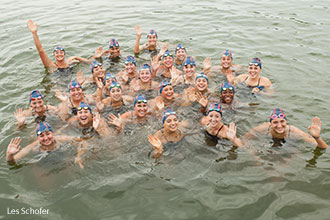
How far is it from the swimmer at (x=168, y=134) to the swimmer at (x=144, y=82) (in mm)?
3673

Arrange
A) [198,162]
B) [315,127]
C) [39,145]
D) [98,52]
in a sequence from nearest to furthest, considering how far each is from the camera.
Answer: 1. [315,127]
2. [198,162]
3. [39,145]
4. [98,52]

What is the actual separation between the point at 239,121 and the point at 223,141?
1389 millimetres

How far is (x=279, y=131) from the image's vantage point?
854 centimetres

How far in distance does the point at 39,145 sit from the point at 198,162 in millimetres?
5011

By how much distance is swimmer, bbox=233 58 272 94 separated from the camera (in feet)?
38.9

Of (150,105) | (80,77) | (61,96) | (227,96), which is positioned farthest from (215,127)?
(80,77)

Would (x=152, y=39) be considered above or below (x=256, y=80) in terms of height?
above

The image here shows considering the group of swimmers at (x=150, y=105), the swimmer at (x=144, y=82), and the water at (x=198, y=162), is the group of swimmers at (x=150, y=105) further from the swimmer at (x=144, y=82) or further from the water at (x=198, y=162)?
the water at (x=198, y=162)

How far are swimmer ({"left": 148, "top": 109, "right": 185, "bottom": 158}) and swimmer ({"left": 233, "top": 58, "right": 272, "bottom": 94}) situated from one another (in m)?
4.50

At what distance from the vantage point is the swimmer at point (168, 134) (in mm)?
8483

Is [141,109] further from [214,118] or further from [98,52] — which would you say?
[98,52]

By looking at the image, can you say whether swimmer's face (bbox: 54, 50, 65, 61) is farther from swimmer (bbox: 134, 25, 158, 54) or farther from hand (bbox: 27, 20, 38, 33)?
swimmer (bbox: 134, 25, 158, 54)

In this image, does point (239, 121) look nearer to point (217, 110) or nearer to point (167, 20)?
point (217, 110)

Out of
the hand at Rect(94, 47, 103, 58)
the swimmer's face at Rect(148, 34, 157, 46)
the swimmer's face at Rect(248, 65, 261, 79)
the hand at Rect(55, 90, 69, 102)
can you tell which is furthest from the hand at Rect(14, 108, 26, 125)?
the swimmer's face at Rect(248, 65, 261, 79)
